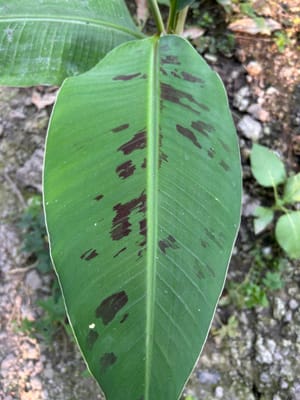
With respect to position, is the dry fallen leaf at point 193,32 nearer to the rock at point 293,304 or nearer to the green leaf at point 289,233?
the green leaf at point 289,233

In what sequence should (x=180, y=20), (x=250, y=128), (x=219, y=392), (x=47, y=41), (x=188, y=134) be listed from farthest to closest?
1. (x=250, y=128)
2. (x=180, y=20)
3. (x=219, y=392)
4. (x=47, y=41)
5. (x=188, y=134)

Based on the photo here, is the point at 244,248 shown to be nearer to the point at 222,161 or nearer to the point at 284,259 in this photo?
the point at 284,259

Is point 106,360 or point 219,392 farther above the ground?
point 106,360

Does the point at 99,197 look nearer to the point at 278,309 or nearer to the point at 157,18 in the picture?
the point at 157,18

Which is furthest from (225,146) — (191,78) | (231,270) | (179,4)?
(231,270)

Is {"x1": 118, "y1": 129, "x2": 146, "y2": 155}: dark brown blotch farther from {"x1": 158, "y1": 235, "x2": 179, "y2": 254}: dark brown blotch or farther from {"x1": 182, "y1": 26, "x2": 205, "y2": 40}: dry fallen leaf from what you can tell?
{"x1": 182, "y1": 26, "x2": 205, "y2": 40}: dry fallen leaf

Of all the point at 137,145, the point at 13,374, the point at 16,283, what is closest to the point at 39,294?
the point at 16,283

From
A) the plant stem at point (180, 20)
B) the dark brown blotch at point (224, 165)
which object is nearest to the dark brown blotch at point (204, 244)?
the dark brown blotch at point (224, 165)
